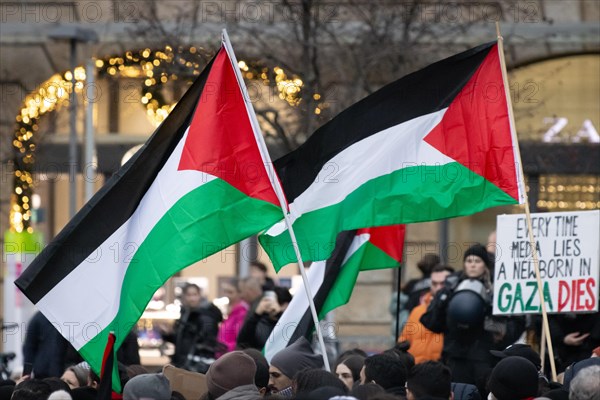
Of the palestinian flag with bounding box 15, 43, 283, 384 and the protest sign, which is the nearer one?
the palestinian flag with bounding box 15, 43, 283, 384

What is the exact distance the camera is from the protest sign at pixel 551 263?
10727mm

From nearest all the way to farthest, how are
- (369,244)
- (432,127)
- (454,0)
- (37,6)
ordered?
(432,127), (369,244), (454,0), (37,6)

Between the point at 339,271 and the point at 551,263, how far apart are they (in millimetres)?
1491

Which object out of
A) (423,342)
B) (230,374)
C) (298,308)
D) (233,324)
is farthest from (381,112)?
(233,324)

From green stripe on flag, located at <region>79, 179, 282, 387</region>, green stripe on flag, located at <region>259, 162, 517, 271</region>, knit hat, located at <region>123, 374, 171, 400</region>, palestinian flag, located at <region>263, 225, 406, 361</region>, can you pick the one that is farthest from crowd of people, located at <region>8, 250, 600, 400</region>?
green stripe on flag, located at <region>259, 162, 517, 271</region>

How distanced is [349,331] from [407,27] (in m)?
4.50

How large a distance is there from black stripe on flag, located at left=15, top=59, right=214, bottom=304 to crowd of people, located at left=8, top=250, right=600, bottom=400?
1.91 ft

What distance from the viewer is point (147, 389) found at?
7754 millimetres

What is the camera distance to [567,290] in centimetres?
1076

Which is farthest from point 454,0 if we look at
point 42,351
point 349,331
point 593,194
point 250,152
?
point 250,152

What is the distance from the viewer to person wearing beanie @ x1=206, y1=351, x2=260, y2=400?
317 inches

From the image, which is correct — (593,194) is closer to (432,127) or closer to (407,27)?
(407,27)

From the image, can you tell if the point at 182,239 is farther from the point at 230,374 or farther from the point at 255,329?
the point at 255,329

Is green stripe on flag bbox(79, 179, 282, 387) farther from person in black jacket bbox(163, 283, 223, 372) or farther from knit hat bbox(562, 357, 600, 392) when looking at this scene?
person in black jacket bbox(163, 283, 223, 372)
